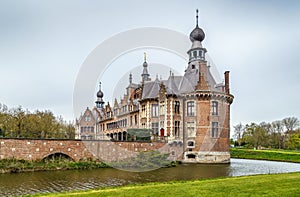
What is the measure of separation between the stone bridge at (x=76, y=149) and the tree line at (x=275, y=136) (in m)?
35.3

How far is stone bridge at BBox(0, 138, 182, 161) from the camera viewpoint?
22.4 meters

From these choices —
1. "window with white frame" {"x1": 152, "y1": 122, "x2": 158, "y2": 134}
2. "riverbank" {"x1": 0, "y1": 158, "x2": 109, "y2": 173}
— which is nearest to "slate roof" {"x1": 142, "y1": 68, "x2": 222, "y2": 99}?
"window with white frame" {"x1": 152, "y1": 122, "x2": 158, "y2": 134}

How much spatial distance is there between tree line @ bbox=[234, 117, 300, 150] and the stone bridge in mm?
35253

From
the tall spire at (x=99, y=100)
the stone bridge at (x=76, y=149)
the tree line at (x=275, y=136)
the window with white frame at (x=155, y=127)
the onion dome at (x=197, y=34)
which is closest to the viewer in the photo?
the stone bridge at (x=76, y=149)

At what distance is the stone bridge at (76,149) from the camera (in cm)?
2239

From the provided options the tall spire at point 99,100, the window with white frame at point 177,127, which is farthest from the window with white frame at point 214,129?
the tall spire at point 99,100

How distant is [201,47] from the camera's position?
38.5 metres

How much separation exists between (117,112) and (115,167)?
23628 mm

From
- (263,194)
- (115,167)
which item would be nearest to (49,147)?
(115,167)

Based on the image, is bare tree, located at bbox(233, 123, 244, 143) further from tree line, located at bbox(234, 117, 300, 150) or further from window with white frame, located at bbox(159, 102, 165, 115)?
window with white frame, located at bbox(159, 102, 165, 115)

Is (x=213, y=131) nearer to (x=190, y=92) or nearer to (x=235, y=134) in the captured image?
(x=190, y=92)

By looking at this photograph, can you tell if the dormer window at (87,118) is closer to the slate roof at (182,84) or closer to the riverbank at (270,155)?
the slate roof at (182,84)

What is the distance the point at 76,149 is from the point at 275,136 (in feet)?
168

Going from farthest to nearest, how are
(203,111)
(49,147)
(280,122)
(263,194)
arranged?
1. (280,122)
2. (203,111)
3. (49,147)
4. (263,194)
